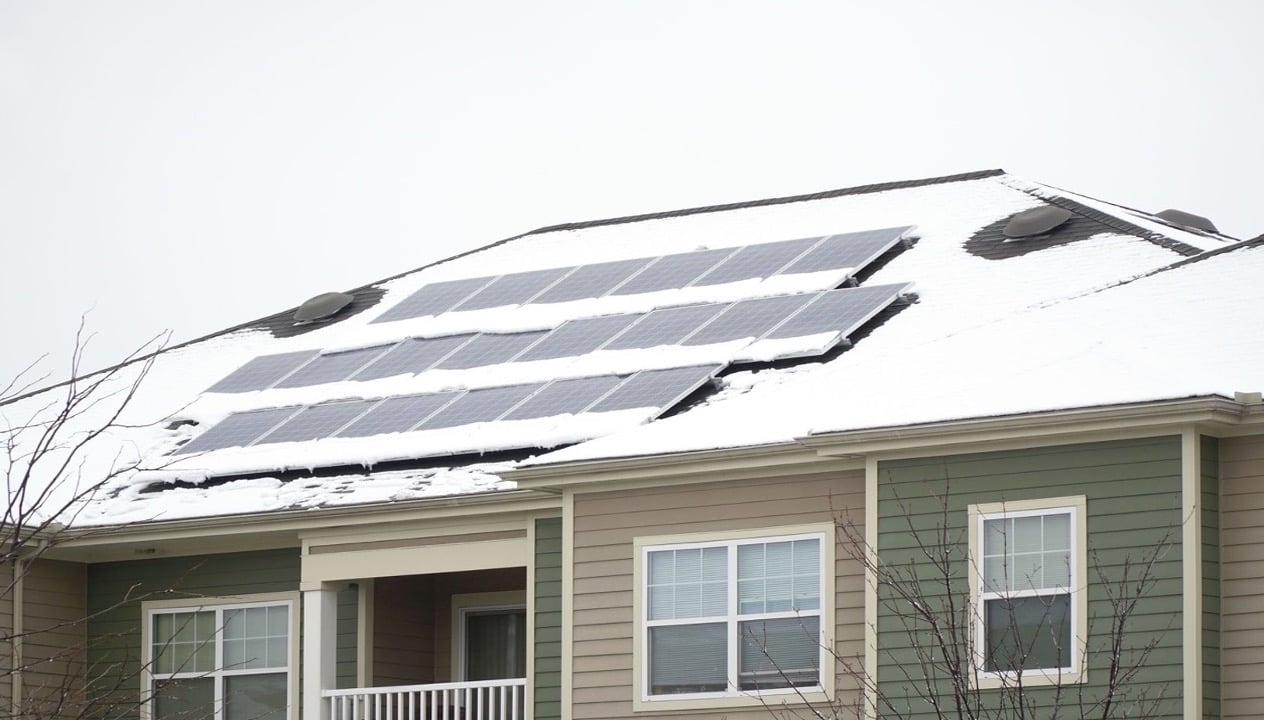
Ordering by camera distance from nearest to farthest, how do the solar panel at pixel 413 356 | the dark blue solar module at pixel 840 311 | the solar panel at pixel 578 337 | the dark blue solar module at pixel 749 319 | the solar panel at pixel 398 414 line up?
the dark blue solar module at pixel 840 311
the dark blue solar module at pixel 749 319
the solar panel at pixel 398 414
the solar panel at pixel 578 337
the solar panel at pixel 413 356

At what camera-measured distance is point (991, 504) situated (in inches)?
577

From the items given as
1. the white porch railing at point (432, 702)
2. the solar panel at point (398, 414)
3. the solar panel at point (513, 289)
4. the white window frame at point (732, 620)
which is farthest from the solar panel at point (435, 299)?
the white window frame at point (732, 620)

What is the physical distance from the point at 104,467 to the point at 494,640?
4731 mm

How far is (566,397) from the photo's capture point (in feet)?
62.6

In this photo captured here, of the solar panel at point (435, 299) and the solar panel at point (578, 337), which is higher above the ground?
the solar panel at point (435, 299)

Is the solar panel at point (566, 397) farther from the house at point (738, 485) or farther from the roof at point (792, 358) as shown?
the roof at point (792, 358)

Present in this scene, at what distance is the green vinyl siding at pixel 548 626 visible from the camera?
680 inches

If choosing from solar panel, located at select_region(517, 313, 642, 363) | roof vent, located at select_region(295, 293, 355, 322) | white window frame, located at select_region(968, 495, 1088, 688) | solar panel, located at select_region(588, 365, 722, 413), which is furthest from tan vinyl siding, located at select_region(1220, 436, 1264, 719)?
roof vent, located at select_region(295, 293, 355, 322)

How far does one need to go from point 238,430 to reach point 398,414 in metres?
2.05

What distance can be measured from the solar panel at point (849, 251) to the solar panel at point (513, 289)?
11.4 ft

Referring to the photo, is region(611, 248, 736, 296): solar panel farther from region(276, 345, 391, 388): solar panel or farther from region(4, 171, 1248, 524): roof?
region(276, 345, 391, 388): solar panel

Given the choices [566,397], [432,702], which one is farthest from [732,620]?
[566,397]

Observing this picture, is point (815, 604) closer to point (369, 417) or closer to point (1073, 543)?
point (1073, 543)

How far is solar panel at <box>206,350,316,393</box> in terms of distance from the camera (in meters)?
22.3
